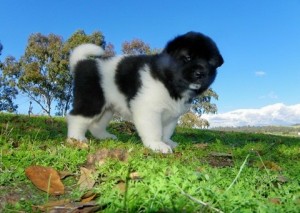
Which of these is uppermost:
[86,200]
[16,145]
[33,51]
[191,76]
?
[33,51]

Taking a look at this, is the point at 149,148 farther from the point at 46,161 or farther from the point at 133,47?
the point at 133,47

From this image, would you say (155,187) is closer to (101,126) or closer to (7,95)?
(101,126)

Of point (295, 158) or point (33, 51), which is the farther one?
point (33, 51)

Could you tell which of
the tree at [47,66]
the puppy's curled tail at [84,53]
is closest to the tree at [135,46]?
the tree at [47,66]

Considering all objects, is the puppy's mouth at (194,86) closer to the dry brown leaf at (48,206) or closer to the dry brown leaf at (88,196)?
the dry brown leaf at (88,196)

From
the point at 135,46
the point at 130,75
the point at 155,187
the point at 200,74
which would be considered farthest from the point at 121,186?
the point at 135,46

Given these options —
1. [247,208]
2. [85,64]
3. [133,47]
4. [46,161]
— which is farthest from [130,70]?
[133,47]
